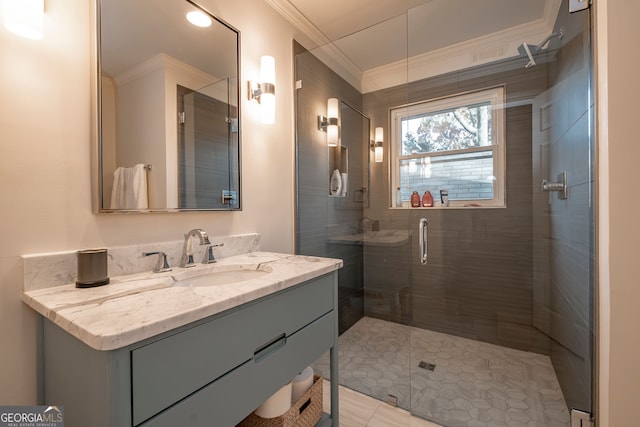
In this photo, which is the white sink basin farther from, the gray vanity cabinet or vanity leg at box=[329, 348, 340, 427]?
vanity leg at box=[329, 348, 340, 427]

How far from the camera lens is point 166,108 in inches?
45.8

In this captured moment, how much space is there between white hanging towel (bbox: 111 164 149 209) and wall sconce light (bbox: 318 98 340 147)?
4.80 ft

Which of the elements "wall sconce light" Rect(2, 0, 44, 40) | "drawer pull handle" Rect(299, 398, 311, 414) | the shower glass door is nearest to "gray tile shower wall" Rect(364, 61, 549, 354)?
the shower glass door

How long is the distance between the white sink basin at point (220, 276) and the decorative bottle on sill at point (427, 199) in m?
1.67

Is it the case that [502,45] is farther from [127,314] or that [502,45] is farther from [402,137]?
[127,314]

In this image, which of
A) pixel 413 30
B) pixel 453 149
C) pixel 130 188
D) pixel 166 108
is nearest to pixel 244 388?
pixel 130 188

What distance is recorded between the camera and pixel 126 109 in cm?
102

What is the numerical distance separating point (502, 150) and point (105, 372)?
2535 millimetres

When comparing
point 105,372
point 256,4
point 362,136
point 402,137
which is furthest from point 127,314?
point 402,137

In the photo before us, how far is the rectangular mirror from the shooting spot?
0.99 metres

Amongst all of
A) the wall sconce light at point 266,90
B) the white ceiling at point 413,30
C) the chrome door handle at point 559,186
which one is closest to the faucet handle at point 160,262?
the wall sconce light at point 266,90

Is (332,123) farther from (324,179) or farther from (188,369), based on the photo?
(188,369)

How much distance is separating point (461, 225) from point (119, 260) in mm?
2299

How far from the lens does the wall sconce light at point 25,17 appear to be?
2.47ft
